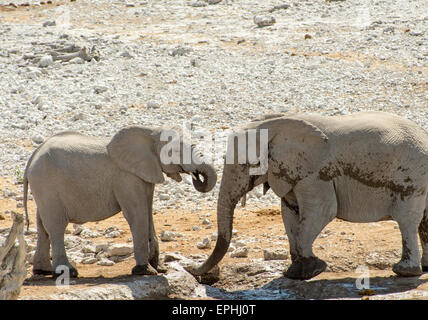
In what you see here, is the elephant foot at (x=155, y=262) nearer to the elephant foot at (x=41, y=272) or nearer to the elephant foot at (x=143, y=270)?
the elephant foot at (x=143, y=270)

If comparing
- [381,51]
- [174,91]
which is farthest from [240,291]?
[381,51]

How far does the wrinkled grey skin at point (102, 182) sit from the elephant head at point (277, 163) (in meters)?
0.51

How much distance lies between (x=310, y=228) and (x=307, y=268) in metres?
0.45

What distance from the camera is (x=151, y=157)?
10.1m

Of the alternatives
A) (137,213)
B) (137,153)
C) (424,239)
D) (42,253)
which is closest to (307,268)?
(424,239)

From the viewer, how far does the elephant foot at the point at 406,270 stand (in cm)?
1012

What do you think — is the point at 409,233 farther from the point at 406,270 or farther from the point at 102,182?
the point at 102,182

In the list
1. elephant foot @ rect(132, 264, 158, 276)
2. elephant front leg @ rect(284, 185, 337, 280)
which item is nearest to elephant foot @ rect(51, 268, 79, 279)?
elephant foot @ rect(132, 264, 158, 276)

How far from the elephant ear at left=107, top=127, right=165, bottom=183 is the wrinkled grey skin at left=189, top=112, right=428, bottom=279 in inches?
34.7

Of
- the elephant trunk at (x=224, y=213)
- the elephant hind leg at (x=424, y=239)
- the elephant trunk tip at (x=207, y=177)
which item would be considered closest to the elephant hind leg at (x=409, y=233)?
the elephant hind leg at (x=424, y=239)

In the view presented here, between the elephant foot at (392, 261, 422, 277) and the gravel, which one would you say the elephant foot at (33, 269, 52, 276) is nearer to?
the elephant foot at (392, 261, 422, 277)

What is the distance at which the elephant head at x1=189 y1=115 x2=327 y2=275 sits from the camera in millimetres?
10266
